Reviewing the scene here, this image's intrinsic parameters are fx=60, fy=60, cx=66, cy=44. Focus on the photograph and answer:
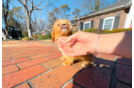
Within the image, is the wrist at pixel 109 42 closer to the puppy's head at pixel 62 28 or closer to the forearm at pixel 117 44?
the forearm at pixel 117 44

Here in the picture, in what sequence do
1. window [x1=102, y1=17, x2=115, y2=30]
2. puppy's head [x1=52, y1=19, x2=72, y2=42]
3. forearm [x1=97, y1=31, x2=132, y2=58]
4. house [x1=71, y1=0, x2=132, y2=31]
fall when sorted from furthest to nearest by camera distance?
window [x1=102, y1=17, x2=115, y2=30] < house [x1=71, y1=0, x2=132, y2=31] < puppy's head [x1=52, y1=19, x2=72, y2=42] < forearm [x1=97, y1=31, x2=132, y2=58]

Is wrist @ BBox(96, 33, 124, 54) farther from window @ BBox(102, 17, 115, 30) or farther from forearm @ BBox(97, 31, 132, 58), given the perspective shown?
window @ BBox(102, 17, 115, 30)

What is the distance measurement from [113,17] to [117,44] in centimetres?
922

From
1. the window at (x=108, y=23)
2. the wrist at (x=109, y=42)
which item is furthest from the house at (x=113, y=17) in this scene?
the wrist at (x=109, y=42)

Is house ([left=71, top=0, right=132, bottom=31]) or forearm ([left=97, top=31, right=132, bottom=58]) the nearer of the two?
forearm ([left=97, top=31, right=132, bottom=58])

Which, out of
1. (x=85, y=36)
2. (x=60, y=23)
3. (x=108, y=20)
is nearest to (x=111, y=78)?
(x=85, y=36)

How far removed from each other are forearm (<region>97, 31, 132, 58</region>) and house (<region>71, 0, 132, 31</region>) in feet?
25.9

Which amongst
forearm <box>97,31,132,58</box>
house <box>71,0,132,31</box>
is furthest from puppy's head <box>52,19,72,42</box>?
house <box>71,0,132,31</box>

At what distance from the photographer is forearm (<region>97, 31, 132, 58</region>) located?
53cm

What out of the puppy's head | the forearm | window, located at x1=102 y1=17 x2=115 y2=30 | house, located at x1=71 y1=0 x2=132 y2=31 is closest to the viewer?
the forearm

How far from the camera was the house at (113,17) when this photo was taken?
634 cm

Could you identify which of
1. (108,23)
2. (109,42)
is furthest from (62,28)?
(108,23)

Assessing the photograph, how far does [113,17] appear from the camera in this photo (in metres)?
7.44

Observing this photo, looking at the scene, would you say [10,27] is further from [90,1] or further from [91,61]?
[91,61]
